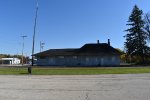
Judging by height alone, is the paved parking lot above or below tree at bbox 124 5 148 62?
below

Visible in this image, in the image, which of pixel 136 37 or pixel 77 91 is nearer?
pixel 77 91

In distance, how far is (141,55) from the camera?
3206 inches

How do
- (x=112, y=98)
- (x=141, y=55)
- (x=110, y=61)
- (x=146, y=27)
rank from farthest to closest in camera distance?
(x=146, y=27) → (x=141, y=55) → (x=110, y=61) → (x=112, y=98)

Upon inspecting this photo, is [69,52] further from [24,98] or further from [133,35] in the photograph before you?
[24,98]

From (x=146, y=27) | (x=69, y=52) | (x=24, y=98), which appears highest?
(x=146, y=27)

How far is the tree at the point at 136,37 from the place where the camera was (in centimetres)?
8194

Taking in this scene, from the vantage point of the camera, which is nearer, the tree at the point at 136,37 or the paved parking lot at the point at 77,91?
the paved parking lot at the point at 77,91

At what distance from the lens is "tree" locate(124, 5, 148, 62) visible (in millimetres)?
81938

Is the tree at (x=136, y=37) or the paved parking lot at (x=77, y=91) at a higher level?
the tree at (x=136, y=37)

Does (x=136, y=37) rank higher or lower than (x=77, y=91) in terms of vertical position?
higher

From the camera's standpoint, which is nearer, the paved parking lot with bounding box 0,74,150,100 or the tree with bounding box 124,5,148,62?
the paved parking lot with bounding box 0,74,150,100

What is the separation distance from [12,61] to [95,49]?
258 feet

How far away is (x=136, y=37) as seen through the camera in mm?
83125

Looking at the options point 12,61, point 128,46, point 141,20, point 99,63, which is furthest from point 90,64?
point 12,61
